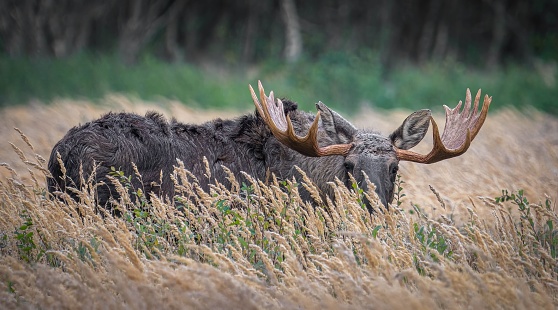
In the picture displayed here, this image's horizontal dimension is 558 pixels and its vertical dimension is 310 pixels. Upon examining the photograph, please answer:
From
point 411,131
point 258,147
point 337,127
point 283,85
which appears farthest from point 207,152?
point 283,85

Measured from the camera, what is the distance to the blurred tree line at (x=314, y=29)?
38.0 meters

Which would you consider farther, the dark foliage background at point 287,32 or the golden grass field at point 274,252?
the dark foliage background at point 287,32

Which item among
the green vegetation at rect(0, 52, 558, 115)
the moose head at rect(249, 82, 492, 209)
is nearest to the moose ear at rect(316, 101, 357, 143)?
the moose head at rect(249, 82, 492, 209)

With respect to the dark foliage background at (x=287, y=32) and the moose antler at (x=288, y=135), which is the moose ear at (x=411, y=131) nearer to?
the moose antler at (x=288, y=135)

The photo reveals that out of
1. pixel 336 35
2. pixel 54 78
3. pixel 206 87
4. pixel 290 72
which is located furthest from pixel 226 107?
pixel 336 35

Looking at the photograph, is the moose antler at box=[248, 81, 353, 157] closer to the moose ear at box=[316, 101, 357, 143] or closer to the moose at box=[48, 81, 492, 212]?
the moose at box=[48, 81, 492, 212]

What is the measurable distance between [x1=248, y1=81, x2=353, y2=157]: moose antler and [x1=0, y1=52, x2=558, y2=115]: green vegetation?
1196 centimetres

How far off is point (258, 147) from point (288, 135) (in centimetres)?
68

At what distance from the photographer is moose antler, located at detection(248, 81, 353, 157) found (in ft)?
23.8

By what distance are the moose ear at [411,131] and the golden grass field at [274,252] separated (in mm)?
820

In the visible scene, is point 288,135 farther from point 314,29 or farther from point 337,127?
point 314,29

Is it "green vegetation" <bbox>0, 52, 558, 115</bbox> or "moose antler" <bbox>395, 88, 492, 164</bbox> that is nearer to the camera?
"moose antler" <bbox>395, 88, 492, 164</bbox>

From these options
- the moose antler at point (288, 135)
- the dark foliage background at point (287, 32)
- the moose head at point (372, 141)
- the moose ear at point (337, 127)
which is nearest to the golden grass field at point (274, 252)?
the moose head at point (372, 141)

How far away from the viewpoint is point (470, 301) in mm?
4758
